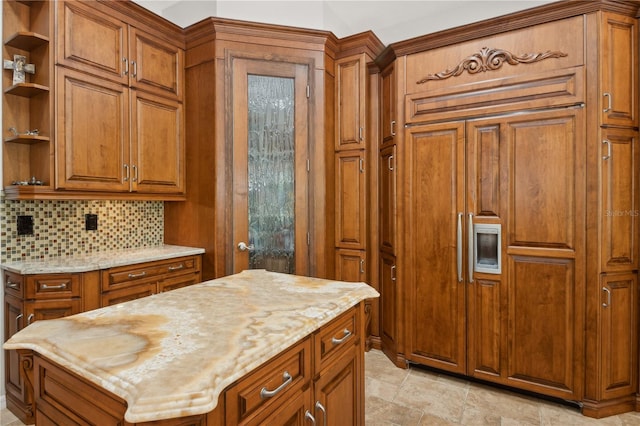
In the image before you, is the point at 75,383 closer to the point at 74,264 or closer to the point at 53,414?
the point at 53,414

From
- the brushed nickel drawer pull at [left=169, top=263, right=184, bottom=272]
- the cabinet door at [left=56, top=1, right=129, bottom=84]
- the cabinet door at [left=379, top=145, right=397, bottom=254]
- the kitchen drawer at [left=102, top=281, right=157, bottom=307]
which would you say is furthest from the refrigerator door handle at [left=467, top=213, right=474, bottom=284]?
the cabinet door at [left=56, top=1, right=129, bottom=84]

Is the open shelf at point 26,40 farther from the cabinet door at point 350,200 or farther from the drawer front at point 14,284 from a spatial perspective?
the cabinet door at point 350,200

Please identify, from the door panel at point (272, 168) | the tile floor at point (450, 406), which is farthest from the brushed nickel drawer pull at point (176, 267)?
the tile floor at point (450, 406)

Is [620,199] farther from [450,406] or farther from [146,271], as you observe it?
[146,271]

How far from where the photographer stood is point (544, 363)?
2.37 meters

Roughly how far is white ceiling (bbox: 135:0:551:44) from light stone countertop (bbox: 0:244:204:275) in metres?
2.16

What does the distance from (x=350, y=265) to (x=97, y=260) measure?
2046 mm

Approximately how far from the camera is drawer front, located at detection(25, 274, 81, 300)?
216 cm

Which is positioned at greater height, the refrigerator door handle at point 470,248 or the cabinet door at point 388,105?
the cabinet door at point 388,105

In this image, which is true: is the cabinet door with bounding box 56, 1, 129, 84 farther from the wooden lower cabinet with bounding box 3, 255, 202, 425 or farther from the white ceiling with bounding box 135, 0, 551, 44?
the wooden lower cabinet with bounding box 3, 255, 202, 425

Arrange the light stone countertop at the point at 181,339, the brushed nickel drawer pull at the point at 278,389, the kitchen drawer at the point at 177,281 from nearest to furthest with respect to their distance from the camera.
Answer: the light stone countertop at the point at 181,339 < the brushed nickel drawer pull at the point at 278,389 < the kitchen drawer at the point at 177,281

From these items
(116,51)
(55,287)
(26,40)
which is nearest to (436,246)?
(55,287)

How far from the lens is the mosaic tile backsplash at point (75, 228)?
8.02ft

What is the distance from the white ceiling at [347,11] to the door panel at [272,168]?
0.58 metres
